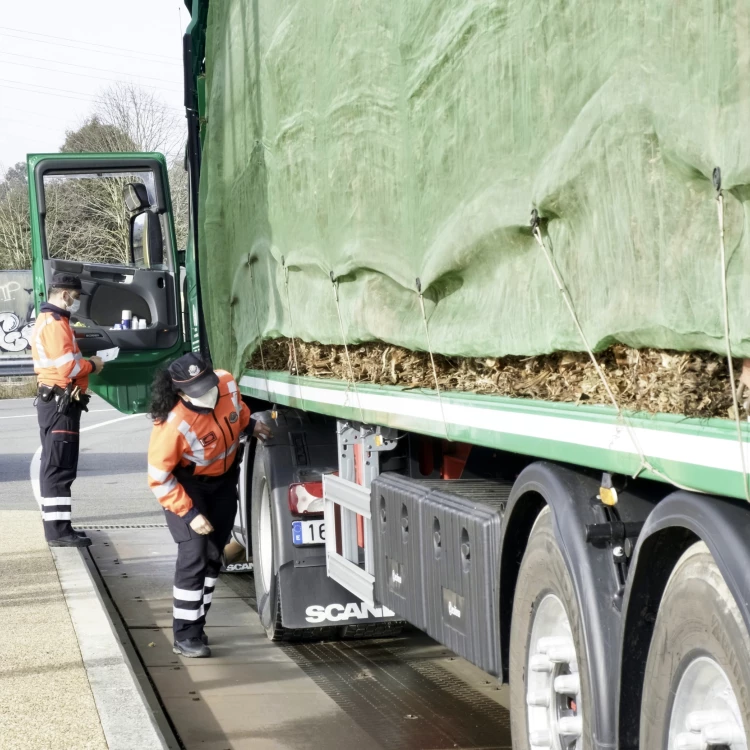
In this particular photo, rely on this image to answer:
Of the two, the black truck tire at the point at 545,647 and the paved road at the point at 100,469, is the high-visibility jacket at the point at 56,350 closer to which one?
the paved road at the point at 100,469

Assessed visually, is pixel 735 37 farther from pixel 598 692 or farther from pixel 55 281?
pixel 55 281

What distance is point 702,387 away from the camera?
9.29 ft

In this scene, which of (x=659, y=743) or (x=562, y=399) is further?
(x=562, y=399)

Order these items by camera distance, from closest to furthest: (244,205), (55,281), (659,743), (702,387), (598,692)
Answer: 1. (702,387)
2. (659,743)
3. (598,692)
4. (244,205)
5. (55,281)

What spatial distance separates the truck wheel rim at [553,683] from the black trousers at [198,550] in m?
3.33

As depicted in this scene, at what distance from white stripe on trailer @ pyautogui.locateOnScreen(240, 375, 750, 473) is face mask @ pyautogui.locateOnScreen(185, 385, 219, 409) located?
3.96 feet

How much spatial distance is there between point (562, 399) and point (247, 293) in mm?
4373

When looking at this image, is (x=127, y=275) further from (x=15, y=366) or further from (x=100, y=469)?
(x=15, y=366)

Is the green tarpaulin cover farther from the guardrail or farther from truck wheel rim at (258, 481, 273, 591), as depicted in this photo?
the guardrail

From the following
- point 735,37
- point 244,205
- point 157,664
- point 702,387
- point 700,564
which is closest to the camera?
point 735,37

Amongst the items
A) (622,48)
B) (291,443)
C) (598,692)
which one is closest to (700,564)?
(598,692)

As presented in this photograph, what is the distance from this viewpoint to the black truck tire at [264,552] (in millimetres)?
7336

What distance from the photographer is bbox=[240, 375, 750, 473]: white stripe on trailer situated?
277cm

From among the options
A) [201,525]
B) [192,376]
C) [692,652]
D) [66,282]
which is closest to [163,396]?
[192,376]
